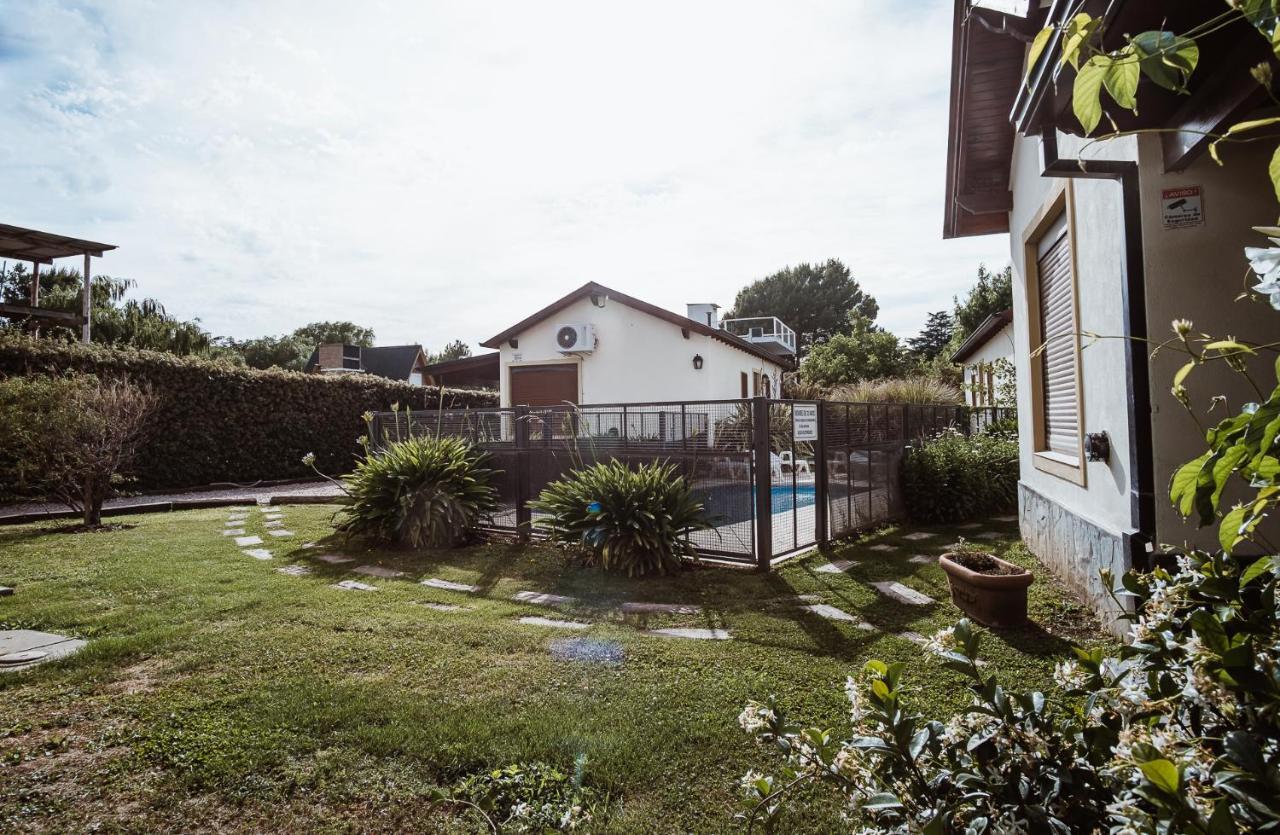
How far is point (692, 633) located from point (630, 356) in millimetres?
12820

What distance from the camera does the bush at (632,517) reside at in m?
5.59

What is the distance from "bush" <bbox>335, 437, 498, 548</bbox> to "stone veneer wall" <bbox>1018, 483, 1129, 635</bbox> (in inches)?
227

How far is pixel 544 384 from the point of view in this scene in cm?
1731

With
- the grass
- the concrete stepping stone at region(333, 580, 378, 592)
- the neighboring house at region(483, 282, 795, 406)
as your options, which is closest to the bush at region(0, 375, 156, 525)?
the grass

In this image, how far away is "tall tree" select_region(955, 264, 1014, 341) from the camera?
27688 mm

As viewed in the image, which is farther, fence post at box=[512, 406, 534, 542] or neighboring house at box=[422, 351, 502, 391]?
neighboring house at box=[422, 351, 502, 391]

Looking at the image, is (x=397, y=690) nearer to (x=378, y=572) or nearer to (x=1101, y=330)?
(x=378, y=572)

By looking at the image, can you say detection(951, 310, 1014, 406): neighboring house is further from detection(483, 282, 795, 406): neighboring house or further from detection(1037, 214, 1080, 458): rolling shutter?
detection(483, 282, 795, 406): neighboring house

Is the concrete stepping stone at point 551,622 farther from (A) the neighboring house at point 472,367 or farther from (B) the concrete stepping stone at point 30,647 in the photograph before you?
(A) the neighboring house at point 472,367

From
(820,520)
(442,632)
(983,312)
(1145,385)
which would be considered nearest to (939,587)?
(820,520)

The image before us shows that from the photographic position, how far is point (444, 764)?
2465 millimetres

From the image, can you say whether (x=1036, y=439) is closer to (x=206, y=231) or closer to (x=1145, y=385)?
(x=1145, y=385)

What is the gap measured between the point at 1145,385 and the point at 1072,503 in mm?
1783

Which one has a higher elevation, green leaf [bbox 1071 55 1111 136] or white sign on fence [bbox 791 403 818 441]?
green leaf [bbox 1071 55 1111 136]
